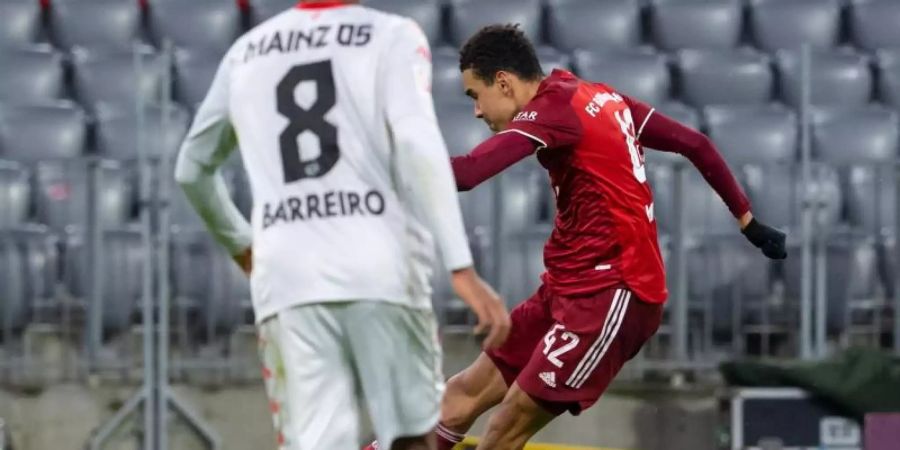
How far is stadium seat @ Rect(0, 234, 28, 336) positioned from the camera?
934 centimetres

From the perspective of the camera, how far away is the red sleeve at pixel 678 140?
21.3ft

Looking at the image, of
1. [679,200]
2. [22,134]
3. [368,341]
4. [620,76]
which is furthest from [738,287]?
[368,341]

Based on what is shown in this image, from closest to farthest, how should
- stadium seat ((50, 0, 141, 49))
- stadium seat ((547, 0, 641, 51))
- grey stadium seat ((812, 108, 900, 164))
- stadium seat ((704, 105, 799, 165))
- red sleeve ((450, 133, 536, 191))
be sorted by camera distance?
1. red sleeve ((450, 133, 536, 191))
2. stadium seat ((704, 105, 799, 165))
3. grey stadium seat ((812, 108, 900, 164))
4. stadium seat ((50, 0, 141, 49))
5. stadium seat ((547, 0, 641, 51))

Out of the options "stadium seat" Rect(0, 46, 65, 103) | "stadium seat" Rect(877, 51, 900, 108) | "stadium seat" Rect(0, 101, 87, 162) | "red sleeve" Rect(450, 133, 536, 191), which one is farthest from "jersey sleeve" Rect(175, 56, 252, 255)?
"stadium seat" Rect(877, 51, 900, 108)

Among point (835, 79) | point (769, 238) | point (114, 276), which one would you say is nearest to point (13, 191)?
point (114, 276)

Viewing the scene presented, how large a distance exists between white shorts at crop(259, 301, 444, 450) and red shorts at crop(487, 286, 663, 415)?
196 centimetres

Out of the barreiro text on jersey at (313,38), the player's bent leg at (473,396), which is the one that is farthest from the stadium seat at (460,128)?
the barreiro text on jersey at (313,38)

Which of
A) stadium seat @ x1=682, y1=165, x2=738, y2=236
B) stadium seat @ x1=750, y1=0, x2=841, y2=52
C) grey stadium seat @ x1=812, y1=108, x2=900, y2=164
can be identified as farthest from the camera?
stadium seat @ x1=750, y1=0, x2=841, y2=52

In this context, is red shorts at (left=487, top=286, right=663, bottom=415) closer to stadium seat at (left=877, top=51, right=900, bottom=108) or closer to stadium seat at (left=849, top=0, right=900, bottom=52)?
stadium seat at (left=877, top=51, right=900, bottom=108)

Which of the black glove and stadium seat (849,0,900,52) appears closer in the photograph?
the black glove

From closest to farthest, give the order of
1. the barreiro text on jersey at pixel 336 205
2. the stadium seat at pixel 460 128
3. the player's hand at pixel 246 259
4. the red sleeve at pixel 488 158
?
1. the barreiro text on jersey at pixel 336 205
2. the player's hand at pixel 246 259
3. the red sleeve at pixel 488 158
4. the stadium seat at pixel 460 128

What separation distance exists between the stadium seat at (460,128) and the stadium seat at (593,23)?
4.71ft

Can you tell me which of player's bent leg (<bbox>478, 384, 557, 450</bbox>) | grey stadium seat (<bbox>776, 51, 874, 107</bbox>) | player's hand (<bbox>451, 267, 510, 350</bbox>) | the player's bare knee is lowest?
player's bent leg (<bbox>478, 384, 557, 450</bbox>)

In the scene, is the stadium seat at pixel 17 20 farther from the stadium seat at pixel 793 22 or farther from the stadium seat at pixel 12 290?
the stadium seat at pixel 793 22
